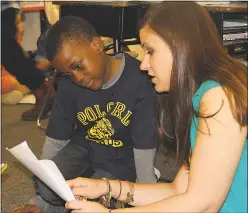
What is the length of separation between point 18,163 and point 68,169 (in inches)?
30.2

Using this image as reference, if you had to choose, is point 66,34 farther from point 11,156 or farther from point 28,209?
point 11,156

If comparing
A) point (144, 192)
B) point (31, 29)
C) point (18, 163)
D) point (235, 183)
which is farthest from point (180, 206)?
point (31, 29)

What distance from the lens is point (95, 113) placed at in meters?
1.73

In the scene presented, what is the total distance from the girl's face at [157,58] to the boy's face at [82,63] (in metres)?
0.55

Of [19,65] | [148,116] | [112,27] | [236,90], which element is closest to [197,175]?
[236,90]

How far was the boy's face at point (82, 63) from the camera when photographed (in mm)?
1585

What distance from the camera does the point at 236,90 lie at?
91 cm

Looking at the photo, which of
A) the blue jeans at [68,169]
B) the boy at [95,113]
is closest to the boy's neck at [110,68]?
the boy at [95,113]

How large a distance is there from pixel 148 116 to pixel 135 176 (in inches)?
11.5

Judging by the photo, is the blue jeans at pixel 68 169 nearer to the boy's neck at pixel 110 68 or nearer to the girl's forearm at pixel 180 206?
the boy's neck at pixel 110 68

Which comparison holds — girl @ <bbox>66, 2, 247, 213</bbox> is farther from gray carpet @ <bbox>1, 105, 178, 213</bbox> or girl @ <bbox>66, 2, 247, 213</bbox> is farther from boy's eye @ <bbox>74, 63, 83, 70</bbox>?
gray carpet @ <bbox>1, 105, 178, 213</bbox>

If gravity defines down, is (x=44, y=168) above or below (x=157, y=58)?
below

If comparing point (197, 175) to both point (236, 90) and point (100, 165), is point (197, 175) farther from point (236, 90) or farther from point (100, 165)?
point (100, 165)

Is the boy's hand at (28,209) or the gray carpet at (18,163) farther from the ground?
the boy's hand at (28,209)
